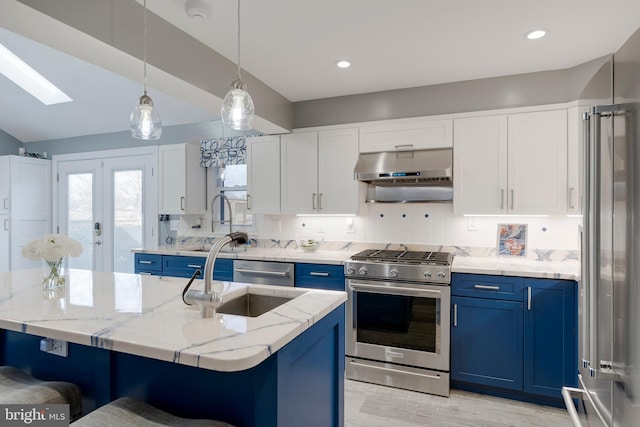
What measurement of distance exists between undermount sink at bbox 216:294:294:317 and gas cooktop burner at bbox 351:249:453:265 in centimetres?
125

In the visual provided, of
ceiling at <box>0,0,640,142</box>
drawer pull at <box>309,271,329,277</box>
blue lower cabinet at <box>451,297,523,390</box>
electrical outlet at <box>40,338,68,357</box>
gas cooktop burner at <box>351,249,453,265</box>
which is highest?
ceiling at <box>0,0,640,142</box>

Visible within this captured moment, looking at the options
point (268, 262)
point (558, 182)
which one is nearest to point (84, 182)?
point (268, 262)

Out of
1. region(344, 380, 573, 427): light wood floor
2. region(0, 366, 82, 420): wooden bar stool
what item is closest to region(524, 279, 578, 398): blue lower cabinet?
region(344, 380, 573, 427): light wood floor

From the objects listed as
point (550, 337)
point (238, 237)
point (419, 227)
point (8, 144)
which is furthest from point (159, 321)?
point (8, 144)

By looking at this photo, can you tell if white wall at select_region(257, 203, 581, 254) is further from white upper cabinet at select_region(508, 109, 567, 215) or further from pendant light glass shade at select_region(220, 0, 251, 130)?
pendant light glass shade at select_region(220, 0, 251, 130)

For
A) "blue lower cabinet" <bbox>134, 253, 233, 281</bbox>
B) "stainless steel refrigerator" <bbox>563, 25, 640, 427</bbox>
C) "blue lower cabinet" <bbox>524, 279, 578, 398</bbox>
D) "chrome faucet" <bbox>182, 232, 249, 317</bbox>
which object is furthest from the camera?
"blue lower cabinet" <bbox>134, 253, 233, 281</bbox>

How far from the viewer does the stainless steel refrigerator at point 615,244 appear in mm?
1034

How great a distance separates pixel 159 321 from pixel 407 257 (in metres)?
2.13

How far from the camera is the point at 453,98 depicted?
3.19 meters

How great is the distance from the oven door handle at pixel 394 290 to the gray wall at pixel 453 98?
1.57 m

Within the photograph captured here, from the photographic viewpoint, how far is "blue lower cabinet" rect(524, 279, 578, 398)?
8.00ft

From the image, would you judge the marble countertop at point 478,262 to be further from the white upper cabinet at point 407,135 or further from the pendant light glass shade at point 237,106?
the pendant light glass shade at point 237,106

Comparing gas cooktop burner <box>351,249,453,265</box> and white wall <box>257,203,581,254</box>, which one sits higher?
white wall <box>257,203,581,254</box>

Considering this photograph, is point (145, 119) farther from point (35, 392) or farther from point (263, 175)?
point (263, 175)
